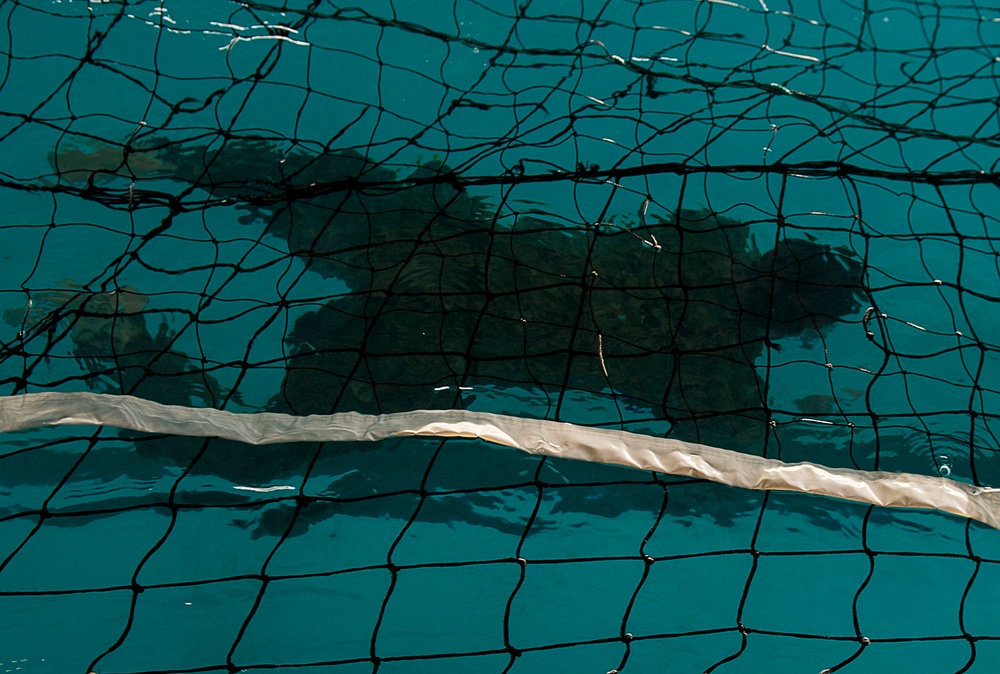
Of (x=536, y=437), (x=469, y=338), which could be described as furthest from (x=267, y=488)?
(x=536, y=437)

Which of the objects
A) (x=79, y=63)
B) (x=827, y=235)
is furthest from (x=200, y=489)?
(x=827, y=235)

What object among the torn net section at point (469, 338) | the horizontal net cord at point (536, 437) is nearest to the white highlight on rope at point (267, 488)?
the torn net section at point (469, 338)

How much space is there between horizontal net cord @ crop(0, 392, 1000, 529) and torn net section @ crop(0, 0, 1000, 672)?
0.51 feet

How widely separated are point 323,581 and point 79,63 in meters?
1.91

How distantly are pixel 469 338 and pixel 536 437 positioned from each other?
2.26ft

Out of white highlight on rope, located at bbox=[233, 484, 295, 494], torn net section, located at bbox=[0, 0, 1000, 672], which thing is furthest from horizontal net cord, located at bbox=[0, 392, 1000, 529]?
white highlight on rope, located at bbox=[233, 484, 295, 494]

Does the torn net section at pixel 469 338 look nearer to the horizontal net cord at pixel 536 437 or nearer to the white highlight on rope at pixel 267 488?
the white highlight on rope at pixel 267 488

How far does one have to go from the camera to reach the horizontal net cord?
1.82 metres

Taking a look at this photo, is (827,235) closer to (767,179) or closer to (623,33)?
(767,179)

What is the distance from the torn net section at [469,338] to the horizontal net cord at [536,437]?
6.1 inches

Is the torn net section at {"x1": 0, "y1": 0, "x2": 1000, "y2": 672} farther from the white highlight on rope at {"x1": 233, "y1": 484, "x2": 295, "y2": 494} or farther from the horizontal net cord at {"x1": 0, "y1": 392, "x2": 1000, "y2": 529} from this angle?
the horizontal net cord at {"x1": 0, "y1": 392, "x2": 1000, "y2": 529}

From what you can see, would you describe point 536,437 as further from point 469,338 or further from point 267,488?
point 267,488

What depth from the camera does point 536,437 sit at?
1838 millimetres

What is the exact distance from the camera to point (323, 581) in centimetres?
228
